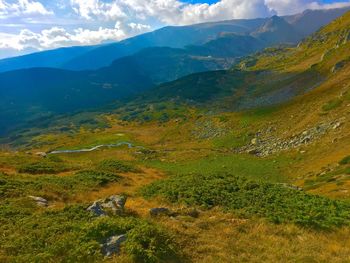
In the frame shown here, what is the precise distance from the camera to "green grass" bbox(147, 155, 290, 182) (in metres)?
55.3

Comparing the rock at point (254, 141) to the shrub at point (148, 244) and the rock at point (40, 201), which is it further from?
the shrub at point (148, 244)

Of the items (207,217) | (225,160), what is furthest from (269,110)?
(207,217)

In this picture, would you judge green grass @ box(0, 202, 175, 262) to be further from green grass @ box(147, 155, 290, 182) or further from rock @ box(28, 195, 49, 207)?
green grass @ box(147, 155, 290, 182)

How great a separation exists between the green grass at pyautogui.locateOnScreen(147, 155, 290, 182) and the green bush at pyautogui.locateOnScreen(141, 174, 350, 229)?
1978cm

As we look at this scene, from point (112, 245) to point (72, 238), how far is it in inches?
84.8

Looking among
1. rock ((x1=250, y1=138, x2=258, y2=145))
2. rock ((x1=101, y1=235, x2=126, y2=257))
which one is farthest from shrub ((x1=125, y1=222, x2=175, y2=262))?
rock ((x1=250, y1=138, x2=258, y2=145))

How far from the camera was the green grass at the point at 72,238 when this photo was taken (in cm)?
1588

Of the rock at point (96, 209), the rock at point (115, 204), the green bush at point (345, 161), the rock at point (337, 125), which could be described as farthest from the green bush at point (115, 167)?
the rock at point (337, 125)

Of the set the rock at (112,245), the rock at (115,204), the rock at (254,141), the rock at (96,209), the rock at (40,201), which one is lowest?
the rock at (254,141)

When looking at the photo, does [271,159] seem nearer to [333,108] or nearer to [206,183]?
[333,108]

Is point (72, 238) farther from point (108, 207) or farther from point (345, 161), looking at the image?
point (345, 161)

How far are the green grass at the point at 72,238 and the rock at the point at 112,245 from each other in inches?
11.6

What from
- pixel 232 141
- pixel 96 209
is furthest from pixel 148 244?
pixel 232 141

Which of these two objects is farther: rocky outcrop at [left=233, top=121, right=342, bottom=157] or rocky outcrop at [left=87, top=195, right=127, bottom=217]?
rocky outcrop at [left=233, top=121, right=342, bottom=157]
